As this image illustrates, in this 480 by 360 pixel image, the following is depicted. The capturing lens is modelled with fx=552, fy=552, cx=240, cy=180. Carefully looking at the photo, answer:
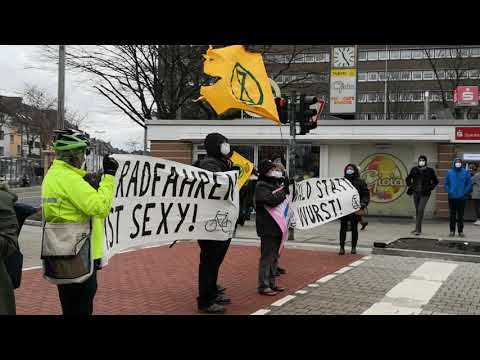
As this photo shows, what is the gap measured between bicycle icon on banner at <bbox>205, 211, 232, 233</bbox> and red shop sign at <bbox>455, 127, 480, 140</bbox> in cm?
1457

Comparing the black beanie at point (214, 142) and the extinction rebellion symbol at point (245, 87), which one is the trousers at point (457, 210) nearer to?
the extinction rebellion symbol at point (245, 87)

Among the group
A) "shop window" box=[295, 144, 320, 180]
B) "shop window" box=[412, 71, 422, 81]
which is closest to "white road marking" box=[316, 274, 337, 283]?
"shop window" box=[295, 144, 320, 180]

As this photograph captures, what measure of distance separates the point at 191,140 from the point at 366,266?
489 inches

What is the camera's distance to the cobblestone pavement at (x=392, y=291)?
6.60 meters

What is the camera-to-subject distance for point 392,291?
762 centimetres

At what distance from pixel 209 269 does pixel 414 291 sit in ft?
10.3

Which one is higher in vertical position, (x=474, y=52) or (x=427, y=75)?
(x=427, y=75)

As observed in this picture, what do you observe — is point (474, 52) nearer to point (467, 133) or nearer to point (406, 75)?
point (467, 133)

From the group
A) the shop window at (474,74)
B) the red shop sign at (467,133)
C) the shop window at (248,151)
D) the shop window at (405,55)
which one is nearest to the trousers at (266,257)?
the red shop sign at (467,133)

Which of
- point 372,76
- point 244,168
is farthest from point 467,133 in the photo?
point 372,76

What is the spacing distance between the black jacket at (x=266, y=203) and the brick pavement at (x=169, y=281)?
33.9 inches
